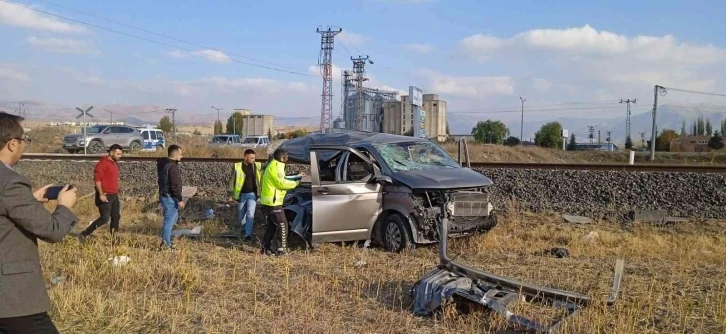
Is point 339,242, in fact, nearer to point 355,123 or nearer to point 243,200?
point 243,200

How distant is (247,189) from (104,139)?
2660 cm

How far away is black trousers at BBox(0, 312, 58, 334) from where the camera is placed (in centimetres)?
325

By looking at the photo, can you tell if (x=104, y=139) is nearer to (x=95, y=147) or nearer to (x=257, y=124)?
(x=95, y=147)

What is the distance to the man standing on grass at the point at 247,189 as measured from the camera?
10.6m

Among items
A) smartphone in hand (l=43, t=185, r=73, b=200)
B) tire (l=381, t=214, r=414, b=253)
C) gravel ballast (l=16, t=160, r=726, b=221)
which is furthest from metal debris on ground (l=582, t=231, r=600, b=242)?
smartphone in hand (l=43, t=185, r=73, b=200)

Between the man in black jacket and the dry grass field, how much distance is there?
324mm

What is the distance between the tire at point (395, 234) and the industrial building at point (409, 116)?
38.4m

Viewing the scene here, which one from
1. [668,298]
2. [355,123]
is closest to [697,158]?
[355,123]

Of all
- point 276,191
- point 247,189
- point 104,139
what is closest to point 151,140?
point 104,139

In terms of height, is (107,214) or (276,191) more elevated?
(276,191)

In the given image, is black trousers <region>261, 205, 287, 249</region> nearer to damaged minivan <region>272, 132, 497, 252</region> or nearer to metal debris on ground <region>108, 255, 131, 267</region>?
damaged minivan <region>272, 132, 497, 252</region>

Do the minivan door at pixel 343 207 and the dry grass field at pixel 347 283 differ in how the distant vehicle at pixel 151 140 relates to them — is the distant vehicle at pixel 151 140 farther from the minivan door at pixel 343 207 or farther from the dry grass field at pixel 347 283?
the minivan door at pixel 343 207

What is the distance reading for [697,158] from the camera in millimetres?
37594

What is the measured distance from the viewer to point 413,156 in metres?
9.93
